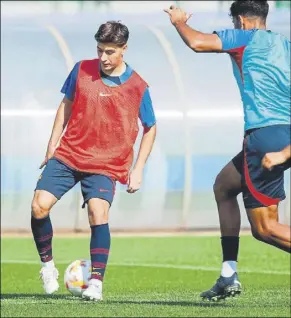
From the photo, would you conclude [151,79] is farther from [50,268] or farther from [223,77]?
[50,268]

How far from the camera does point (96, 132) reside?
34.2 feet

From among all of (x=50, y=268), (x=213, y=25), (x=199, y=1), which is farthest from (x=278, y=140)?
(x=199, y=1)

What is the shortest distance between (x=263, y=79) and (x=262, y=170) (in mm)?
678

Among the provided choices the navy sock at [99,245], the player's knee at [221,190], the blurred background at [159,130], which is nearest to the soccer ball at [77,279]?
the navy sock at [99,245]

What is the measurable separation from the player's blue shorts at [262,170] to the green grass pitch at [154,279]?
81 cm

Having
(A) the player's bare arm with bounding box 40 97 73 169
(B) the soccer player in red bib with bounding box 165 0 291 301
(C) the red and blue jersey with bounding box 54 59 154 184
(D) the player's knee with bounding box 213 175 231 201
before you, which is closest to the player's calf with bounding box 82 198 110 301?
(C) the red and blue jersey with bounding box 54 59 154 184

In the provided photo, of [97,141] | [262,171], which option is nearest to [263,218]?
[262,171]

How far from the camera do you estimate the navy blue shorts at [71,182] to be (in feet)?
33.4

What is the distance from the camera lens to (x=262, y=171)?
895 centimetres

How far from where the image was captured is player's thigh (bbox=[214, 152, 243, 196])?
9.36 metres

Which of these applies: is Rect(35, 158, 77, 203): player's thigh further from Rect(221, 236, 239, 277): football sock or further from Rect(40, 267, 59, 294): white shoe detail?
Rect(221, 236, 239, 277): football sock

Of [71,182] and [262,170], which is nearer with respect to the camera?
[262,170]

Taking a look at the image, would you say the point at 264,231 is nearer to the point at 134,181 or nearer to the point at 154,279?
the point at 134,181

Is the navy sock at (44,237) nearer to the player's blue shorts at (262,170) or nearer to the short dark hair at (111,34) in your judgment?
the short dark hair at (111,34)
